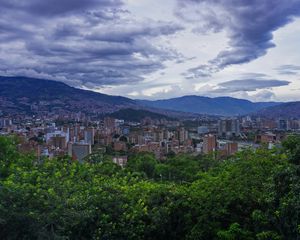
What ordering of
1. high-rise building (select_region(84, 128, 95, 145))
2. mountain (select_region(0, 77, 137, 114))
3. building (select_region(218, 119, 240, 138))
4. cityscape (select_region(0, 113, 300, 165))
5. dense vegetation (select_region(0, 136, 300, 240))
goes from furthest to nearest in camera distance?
mountain (select_region(0, 77, 137, 114)), building (select_region(218, 119, 240, 138)), high-rise building (select_region(84, 128, 95, 145)), cityscape (select_region(0, 113, 300, 165)), dense vegetation (select_region(0, 136, 300, 240))

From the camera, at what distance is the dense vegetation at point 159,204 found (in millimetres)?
6027

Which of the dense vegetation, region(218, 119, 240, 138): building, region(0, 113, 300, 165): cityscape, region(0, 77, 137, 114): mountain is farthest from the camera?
region(0, 77, 137, 114): mountain

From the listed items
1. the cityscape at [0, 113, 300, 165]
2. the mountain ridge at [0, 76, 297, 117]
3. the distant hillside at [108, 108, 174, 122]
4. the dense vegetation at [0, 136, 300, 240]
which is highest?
the mountain ridge at [0, 76, 297, 117]

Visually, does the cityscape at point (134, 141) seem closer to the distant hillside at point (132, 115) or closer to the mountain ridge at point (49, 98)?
the distant hillside at point (132, 115)

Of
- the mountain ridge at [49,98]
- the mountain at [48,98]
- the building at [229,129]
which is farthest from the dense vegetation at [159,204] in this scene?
the mountain at [48,98]

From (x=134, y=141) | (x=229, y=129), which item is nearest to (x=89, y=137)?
(x=134, y=141)

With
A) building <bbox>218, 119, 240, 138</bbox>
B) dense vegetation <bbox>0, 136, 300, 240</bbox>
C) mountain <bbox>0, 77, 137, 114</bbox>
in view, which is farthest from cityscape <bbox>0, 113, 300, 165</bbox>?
mountain <bbox>0, 77, 137, 114</bbox>

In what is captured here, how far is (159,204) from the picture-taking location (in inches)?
344

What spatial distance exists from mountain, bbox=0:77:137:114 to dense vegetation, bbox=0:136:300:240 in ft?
333

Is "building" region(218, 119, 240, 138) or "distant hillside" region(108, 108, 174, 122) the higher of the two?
"distant hillside" region(108, 108, 174, 122)

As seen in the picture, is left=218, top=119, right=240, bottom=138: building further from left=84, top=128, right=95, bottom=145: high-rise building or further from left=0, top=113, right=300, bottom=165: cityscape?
left=84, top=128, right=95, bottom=145: high-rise building

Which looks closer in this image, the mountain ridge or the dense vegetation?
the dense vegetation

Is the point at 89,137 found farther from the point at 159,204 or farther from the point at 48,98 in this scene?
the point at 48,98

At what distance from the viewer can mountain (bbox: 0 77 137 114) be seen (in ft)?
377
